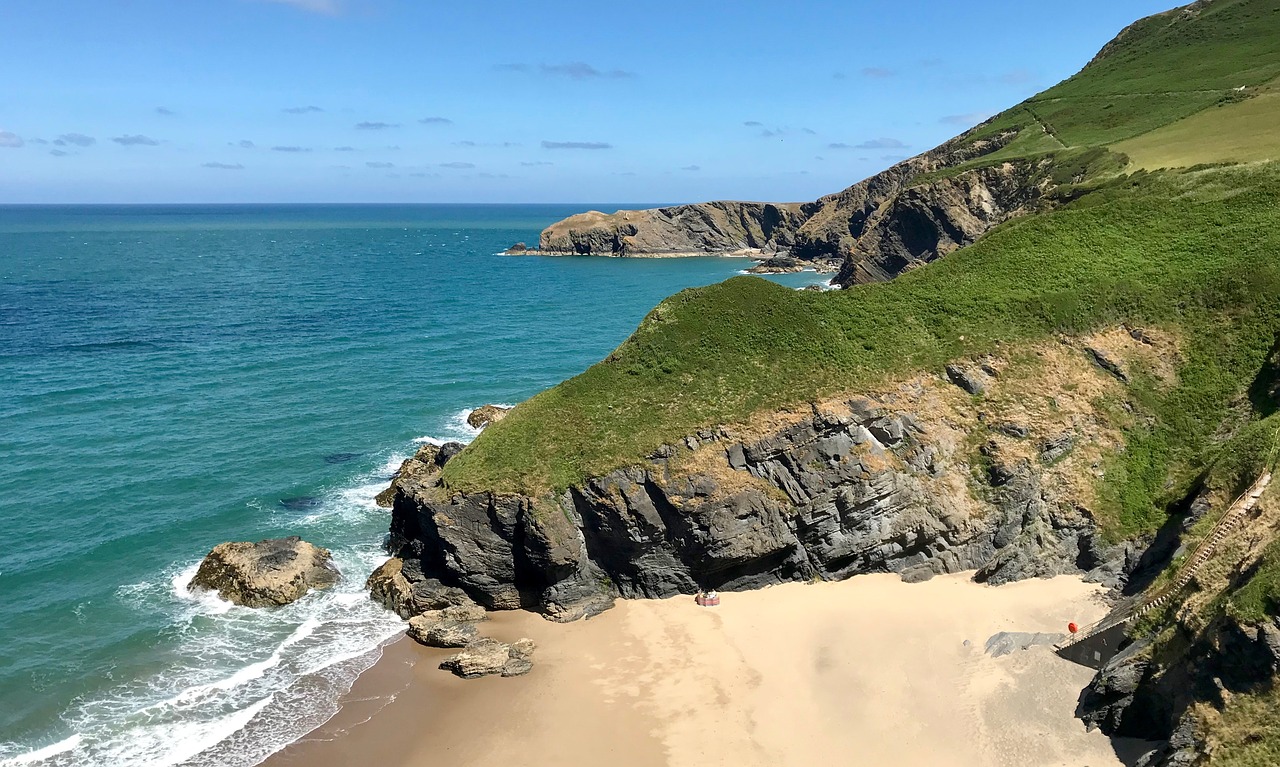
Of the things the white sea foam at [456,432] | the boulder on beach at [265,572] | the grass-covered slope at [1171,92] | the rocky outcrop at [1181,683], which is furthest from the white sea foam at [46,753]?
the grass-covered slope at [1171,92]

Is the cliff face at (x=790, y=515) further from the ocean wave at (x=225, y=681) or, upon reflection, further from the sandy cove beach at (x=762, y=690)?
the ocean wave at (x=225, y=681)

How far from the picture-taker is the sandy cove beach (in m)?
24.8

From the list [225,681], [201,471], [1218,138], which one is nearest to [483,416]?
[201,471]

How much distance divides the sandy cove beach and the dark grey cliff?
45.7 inches

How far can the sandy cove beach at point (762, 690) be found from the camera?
24.8m

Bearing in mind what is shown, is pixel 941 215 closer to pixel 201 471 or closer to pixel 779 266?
pixel 779 266

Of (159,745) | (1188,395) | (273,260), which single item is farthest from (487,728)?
(273,260)

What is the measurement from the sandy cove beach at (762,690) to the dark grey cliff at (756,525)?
1161 mm

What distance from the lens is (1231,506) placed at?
88.8 feet

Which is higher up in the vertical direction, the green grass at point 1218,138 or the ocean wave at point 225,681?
the green grass at point 1218,138

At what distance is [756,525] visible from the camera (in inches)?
1294

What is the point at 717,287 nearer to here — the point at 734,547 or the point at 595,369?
the point at 595,369

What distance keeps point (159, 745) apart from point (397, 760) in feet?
26.9

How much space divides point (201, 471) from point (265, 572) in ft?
46.9
